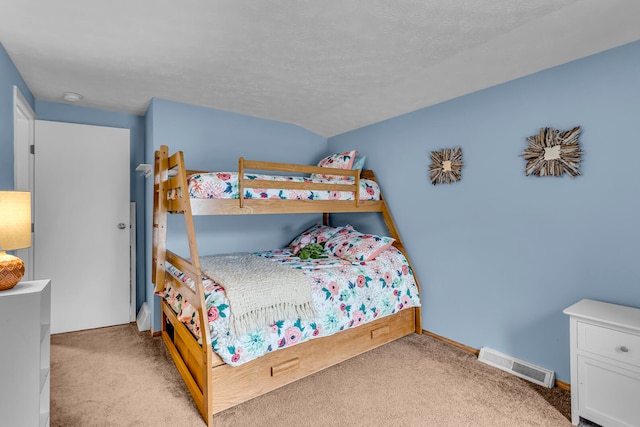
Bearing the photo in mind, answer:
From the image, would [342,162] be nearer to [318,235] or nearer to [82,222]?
[318,235]

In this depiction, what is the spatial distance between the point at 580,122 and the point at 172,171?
2.83 meters

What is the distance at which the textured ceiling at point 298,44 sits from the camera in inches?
64.0

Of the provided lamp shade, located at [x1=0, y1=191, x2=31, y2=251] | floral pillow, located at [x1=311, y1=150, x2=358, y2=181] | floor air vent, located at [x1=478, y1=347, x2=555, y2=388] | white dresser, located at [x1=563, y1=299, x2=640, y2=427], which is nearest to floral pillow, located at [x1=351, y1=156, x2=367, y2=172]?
floral pillow, located at [x1=311, y1=150, x2=358, y2=181]

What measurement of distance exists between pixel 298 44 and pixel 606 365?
245 cm

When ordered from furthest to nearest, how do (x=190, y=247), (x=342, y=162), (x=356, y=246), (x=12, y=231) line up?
(x=342, y=162) → (x=356, y=246) → (x=190, y=247) → (x=12, y=231)

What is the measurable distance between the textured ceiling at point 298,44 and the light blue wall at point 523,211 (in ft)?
0.67

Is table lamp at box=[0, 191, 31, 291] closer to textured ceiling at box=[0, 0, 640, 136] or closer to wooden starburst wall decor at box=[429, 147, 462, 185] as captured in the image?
textured ceiling at box=[0, 0, 640, 136]

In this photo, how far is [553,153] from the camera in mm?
2096

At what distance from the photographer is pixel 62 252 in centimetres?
299

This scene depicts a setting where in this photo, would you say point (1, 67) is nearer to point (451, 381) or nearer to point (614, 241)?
point (451, 381)

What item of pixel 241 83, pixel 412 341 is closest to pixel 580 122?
pixel 412 341

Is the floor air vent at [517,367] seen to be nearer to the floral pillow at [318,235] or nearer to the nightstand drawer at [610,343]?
the nightstand drawer at [610,343]

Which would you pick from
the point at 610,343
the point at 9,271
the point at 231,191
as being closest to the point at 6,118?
the point at 9,271

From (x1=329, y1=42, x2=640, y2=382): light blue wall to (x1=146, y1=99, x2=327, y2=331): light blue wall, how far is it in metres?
1.26
